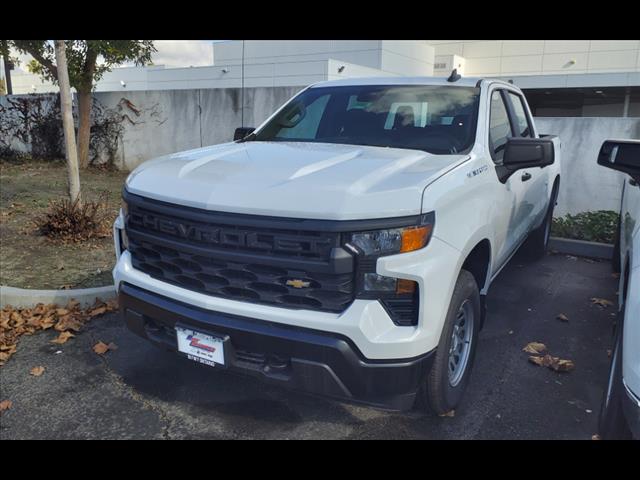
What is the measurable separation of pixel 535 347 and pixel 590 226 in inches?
141

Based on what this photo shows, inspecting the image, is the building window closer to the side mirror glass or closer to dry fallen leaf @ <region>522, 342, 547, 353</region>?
dry fallen leaf @ <region>522, 342, 547, 353</region>

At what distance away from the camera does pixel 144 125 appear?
38.1 ft

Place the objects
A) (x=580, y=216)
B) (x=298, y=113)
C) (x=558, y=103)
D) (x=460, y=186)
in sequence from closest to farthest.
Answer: (x=460, y=186) → (x=298, y=113) → (x=580, y=216) → (x=558, y=103)

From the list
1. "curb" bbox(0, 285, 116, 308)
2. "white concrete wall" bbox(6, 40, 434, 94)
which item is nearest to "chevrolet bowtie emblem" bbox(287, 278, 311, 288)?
"curb" bbox(0, 285, 116, 308)

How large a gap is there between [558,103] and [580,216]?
20.5 meters

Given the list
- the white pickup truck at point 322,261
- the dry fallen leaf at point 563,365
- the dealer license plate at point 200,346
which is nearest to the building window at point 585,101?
the dry fallen leaf at point 563,365

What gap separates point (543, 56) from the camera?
27891 millimetres

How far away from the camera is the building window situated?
21.9m

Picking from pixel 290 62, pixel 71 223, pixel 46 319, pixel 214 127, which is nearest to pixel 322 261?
pixel 46 319

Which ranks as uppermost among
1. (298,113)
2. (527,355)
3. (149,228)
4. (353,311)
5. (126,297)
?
(298,113)

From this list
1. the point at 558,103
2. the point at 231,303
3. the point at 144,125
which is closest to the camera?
the point at 231,303

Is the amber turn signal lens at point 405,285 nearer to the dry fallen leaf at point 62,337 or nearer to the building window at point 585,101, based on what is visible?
the dry fallen leaf at point 62,337

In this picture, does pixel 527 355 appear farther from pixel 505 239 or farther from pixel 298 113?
pixel 298 113

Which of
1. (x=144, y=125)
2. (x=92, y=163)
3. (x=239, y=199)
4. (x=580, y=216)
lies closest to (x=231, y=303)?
(x=239, y=199)
